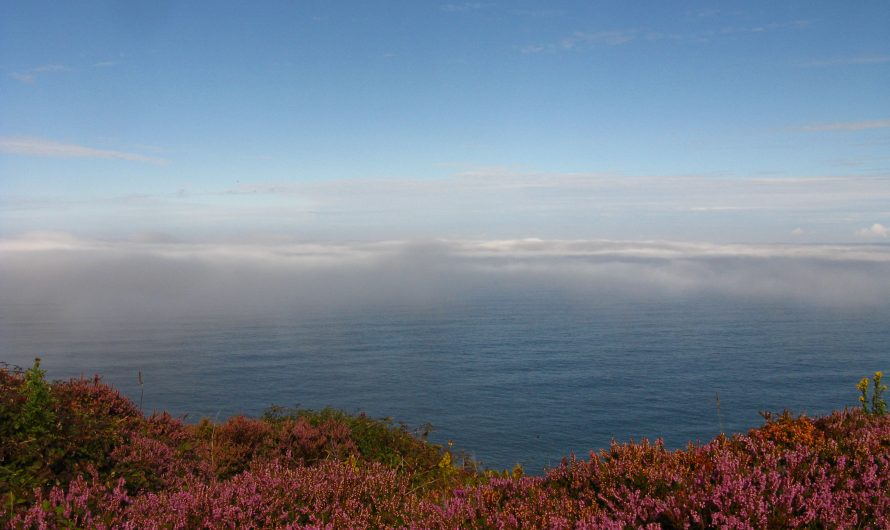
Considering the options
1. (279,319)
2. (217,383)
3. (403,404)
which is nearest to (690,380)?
(403,404)

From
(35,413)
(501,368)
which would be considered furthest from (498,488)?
(501,368)

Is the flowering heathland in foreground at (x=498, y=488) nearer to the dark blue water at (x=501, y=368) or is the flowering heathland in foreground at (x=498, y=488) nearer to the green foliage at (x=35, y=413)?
the green foliage at (x=35, y=413)

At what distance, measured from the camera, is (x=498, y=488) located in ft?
15.4

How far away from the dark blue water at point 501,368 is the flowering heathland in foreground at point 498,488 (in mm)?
42152

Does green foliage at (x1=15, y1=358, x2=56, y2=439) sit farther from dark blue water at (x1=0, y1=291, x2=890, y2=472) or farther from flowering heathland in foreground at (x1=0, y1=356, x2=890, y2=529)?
dark blue water at (x1=0, y1=291, x2=890, y2=472)

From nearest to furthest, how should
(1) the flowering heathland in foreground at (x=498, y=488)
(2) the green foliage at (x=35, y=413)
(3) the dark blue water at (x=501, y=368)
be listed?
1. (1) the flowering heathland in foreground at (x=498, y=488)
2. (2) the green foliage at (x=35, y=413)
3. (3) the dark blue water at (x=501, y=368)

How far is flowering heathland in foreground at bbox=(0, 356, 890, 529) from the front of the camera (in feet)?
12.5

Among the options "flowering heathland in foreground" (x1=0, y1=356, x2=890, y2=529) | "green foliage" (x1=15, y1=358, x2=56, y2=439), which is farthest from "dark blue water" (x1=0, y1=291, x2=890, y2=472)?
"green foliage" (x1=15, y1=358, x2=56, y2=439)

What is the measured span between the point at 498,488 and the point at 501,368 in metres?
99.2

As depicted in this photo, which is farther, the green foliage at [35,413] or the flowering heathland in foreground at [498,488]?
the green foliage at [35,413]

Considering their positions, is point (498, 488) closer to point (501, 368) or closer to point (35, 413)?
point (35, 413)

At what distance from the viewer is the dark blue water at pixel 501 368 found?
228 feet

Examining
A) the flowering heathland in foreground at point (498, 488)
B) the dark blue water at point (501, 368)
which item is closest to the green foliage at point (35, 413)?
the flowering heathland in foreground at point (498, 488)

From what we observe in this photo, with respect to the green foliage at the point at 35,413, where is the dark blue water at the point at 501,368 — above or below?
below
